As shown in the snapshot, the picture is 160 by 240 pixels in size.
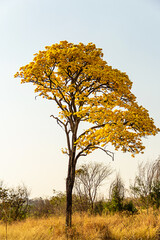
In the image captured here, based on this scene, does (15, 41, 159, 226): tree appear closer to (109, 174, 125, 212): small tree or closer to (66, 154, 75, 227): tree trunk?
(66, 154, 75, 227): tree trunk

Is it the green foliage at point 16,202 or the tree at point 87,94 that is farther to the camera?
the green foliage at point 16,202

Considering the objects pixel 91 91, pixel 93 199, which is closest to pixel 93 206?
pixel 93 199

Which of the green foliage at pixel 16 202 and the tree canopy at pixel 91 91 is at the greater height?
the tree canopy at pixel 91 91

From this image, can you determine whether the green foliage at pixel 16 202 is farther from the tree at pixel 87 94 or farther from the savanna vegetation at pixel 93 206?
the tree at pixel 87 94

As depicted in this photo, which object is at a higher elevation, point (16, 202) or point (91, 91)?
point (91, 91)

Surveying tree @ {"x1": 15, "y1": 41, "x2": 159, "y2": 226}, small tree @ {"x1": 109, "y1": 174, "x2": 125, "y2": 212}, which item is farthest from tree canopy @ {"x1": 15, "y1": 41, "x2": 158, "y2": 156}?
small tree @ {"x1": 109, "y1": 174, "x2": 125, "y2": 212}

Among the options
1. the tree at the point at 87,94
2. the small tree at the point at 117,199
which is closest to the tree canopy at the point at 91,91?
the tree at the point at 87,94

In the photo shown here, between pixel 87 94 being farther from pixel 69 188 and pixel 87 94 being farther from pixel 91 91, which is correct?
pixel 69 188

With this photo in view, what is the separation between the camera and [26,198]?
→ 56.2 feet

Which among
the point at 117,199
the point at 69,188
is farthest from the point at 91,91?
the point at 117,199

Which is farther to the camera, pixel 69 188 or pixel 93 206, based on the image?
pixel 93 206

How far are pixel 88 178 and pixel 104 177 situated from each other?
139cm

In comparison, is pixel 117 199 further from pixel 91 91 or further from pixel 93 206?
pixel 91 91

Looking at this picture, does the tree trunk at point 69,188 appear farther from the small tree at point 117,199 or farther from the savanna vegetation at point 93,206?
the small tree at point 117,199
